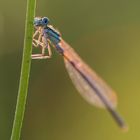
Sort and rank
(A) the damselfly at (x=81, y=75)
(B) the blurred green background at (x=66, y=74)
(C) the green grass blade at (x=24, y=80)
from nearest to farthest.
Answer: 1. (C) the green grass blade at (x=24, y=80)
2. (A) the damselfly at (x=81, y=75)
3. (B) the blurred green background at (x=66, y=74)

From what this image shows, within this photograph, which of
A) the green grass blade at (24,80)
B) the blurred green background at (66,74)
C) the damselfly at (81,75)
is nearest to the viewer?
the green grass blade at (24,80)

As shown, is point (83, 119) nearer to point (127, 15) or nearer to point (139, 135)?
point (139, 135)

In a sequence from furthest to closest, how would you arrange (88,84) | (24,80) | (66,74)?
(66,74), (88,84), (24,80)

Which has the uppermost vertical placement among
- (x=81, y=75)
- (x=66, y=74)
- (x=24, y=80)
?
(x=66, y=74)

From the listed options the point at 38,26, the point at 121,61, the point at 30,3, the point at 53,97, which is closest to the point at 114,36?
the point at 121,61

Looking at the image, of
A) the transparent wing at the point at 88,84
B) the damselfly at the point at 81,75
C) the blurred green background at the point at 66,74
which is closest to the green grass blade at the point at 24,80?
the damselfly at the point at 81,75

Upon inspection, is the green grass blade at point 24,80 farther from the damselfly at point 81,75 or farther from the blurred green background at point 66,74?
the blurred green background at point 66,74

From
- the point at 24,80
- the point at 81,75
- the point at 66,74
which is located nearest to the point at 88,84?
the point at 81,75

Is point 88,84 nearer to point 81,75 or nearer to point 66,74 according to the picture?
point 81,75
